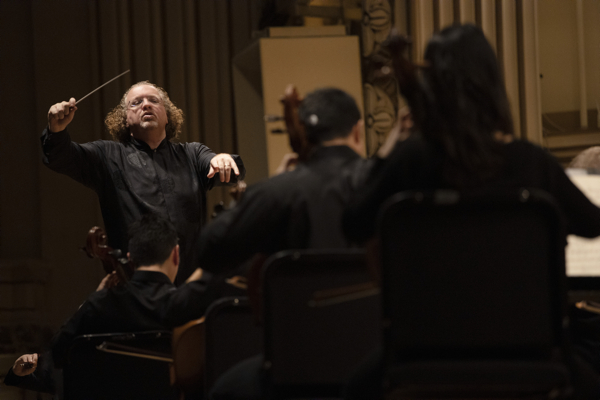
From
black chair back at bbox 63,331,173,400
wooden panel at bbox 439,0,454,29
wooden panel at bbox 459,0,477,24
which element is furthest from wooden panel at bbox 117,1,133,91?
Answer: black chair back at bbox 63,331,173,400

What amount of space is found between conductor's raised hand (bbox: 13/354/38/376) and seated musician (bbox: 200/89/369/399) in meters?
1.12

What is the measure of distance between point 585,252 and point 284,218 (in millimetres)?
817

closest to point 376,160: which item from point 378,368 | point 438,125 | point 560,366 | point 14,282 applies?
point 438,125

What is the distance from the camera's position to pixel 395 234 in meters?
1.21

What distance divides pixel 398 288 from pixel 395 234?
3.7 inches

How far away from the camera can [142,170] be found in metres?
2.91

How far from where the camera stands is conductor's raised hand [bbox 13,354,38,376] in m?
2.34

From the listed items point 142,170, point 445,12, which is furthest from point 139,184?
point 445,12

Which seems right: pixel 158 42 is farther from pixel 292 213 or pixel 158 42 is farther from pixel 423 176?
pixel 423 176

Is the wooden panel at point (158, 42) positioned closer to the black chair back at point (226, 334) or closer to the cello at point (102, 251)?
the cello at point (102, 251)

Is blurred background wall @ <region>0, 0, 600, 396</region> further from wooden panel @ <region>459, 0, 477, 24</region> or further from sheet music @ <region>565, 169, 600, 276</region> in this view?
sheet music @ <region>565, 169, 600, 276</region>

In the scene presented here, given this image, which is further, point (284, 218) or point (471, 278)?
point (284, 218)

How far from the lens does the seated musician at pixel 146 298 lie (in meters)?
1.82

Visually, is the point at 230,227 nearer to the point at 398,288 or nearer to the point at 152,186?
the point at 398,288
